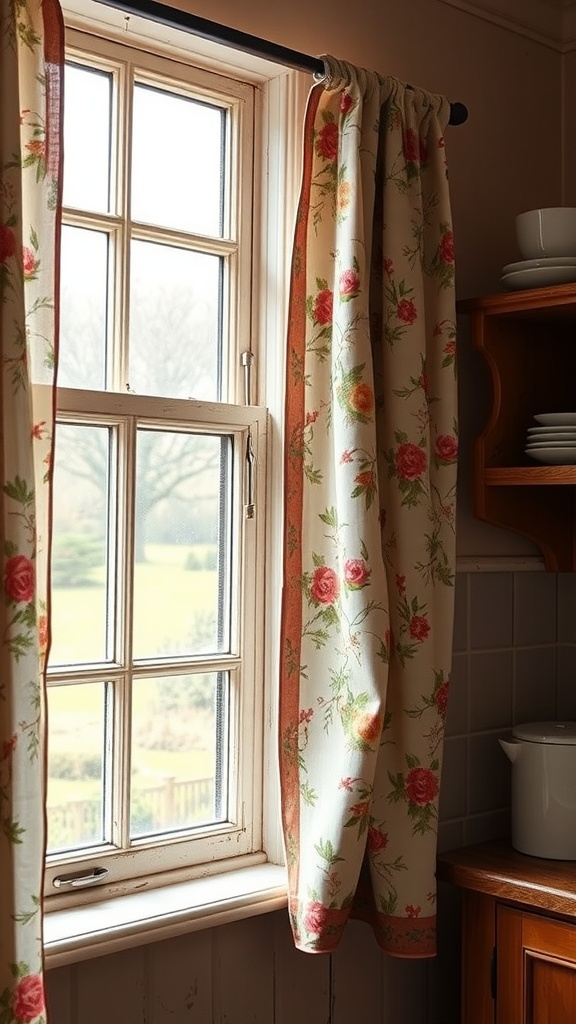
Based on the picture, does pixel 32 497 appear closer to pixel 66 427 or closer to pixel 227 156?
pixel 66 427

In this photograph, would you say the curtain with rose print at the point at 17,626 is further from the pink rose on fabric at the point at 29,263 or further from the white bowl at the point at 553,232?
the white bowl at the point at 553,232

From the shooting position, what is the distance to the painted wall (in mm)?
2029

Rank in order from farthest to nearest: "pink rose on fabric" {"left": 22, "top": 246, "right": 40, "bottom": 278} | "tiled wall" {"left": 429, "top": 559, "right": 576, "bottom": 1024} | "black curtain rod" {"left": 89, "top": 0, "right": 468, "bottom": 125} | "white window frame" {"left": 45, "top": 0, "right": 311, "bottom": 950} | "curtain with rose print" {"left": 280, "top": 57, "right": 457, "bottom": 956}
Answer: "tiled wall" {"left": 429, "top": 559, "right": 576, "bottom": 1024}
"white window frame" {"left": 45, "top": 0, "right": 311, "bottom": 950}
"curtain with rose print" {"left": 280, "top": 57, "right": 457, "bottom": 956}
"black curtain rod" {"left": 89, "top": 0, "right": 468, "bottom": 125}
"pink rose on fabric" {"left": 22, "top": 246, "right": 40, "bottom": 278}

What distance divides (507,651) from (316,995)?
0.80m

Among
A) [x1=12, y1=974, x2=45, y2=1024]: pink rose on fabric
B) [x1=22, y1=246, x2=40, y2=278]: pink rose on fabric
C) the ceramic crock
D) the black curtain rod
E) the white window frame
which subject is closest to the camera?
[x1=12, y1=974, x2=45, y2=1024]: pink rose on fabric

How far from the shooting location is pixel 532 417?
2.42 meters

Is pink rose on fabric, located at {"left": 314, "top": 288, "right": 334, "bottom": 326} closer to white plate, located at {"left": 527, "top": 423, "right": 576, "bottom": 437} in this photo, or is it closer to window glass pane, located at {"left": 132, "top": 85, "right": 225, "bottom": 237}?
window glass pane, located at {"left": 132, "top": 85, "right": 225, "bottom": 237}

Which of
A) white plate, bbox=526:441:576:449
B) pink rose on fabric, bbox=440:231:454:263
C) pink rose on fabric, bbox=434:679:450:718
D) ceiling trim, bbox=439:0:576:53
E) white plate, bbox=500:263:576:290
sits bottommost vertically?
pink rose on fabric, bbox=434:679:450:718

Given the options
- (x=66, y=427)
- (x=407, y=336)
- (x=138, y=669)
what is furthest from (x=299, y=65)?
(x=138, y=669)

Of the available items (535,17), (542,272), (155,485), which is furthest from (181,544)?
(535,17)

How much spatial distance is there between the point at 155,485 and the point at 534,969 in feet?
3.56

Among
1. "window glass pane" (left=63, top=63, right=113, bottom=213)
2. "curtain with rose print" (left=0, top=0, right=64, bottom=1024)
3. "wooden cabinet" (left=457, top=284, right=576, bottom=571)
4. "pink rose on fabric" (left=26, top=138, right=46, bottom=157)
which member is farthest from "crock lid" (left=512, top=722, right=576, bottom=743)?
"pink rose on fabric" (left=26, top=138, right=46, bottom=157)

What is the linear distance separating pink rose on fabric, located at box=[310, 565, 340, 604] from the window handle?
0.58m

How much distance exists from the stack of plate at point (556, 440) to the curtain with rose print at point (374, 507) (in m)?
0.30
